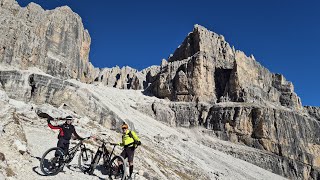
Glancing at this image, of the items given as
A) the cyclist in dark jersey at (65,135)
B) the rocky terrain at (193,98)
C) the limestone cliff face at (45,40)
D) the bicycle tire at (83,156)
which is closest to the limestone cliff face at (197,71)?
the rocky terrain at (193,98)

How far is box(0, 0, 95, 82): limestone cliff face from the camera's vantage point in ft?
269

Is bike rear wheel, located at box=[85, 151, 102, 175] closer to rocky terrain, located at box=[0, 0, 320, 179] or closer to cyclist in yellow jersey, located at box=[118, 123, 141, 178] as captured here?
cyclist in yellow jersey, located at box=[118, 123, 141, 178]

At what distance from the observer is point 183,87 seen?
11894 centimetres

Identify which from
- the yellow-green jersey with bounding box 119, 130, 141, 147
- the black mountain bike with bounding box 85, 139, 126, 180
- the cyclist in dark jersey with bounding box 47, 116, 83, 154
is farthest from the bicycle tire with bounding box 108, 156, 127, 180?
the cyclist in dark jersey with bounding box 47, 116, 83, 154

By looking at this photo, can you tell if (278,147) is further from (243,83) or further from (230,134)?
(243,83)

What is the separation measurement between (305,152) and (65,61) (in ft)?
270

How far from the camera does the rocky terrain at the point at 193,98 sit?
57.6 metres

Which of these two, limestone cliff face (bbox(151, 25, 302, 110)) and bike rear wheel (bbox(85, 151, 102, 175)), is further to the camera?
limestone cliff face (bbox(151, 25, 302, 110))

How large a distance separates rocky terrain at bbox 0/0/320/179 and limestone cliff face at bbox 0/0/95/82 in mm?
327

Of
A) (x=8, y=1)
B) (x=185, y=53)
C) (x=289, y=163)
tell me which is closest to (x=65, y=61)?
(x=8, y=1)

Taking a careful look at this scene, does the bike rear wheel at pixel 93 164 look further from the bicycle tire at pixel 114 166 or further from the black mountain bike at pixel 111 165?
the bicycle tire at pixel 114 166

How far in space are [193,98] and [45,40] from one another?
53.3 metres

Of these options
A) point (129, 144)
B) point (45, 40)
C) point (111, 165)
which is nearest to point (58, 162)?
point (111, 165)

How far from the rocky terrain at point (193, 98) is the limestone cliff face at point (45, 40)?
12.9 inches
